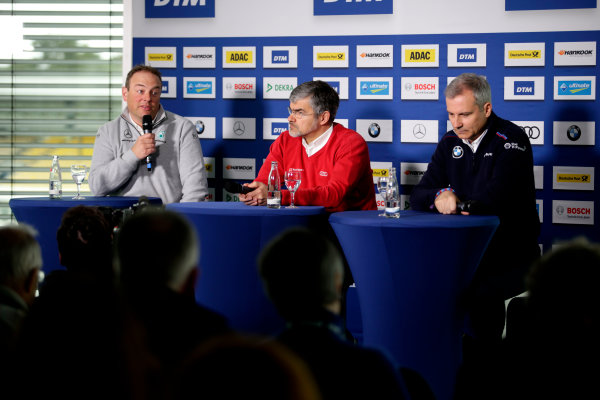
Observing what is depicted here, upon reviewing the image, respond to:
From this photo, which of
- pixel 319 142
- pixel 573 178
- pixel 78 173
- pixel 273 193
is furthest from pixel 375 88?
pixel 78 173

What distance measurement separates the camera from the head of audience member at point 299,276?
1336mm

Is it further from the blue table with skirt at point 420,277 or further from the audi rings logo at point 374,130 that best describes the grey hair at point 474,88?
the audi rings logo at point 374,130

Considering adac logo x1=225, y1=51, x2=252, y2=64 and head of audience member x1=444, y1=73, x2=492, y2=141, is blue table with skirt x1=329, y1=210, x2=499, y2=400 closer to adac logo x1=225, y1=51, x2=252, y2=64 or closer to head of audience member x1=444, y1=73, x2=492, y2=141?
head of audience member x1=444, y1=73, x2=492, y2=141

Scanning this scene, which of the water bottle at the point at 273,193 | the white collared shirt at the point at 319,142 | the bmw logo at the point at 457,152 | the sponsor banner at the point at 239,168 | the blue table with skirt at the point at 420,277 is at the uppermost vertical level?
the white collared shirt at the point at 319,142

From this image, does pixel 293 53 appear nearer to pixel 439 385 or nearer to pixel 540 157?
pixel 540 157

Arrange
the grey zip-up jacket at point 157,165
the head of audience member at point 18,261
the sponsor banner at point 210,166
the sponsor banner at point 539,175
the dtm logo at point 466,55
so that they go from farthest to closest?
1. the sponsor banner at point 210,166
2. the dtm logo at point 466,55
3. the sponsor banner at point 539,175
4. the grey zip-up jacket at point 157,165
5. the head of audience member at point 18,261

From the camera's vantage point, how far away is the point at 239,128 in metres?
5.31

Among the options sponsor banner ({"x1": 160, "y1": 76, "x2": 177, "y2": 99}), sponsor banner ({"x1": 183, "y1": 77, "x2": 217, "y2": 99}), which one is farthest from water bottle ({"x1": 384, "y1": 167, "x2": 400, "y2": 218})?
sponsor banner ({"x1": 160, "y1": 76, "x2": 177, "y2": 99})

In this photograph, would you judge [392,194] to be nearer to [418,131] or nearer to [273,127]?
[418,131]

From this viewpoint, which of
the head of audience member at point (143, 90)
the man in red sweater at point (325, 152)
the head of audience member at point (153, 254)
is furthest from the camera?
the head of audience member at point (143, 90)

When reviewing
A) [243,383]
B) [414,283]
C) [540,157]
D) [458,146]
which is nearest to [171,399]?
[243,383]

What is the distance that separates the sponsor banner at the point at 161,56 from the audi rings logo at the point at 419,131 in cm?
191

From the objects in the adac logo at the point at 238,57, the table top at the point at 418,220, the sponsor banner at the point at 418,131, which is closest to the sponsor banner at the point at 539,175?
the sponsor banner at the point at 418,131

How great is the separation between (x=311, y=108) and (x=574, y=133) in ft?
6.23
